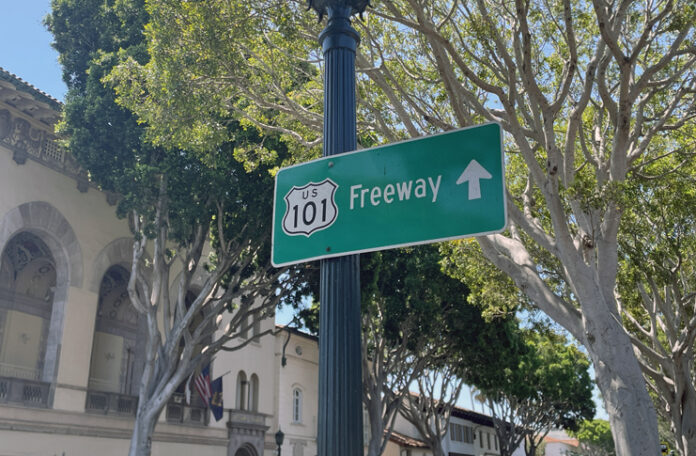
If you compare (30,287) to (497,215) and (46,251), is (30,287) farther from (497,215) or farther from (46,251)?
(497,215)

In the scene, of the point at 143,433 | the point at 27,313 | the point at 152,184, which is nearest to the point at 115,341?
the point at 27,313

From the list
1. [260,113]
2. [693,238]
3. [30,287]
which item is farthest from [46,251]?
[693,238]

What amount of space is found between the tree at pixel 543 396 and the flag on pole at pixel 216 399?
47.4 ft

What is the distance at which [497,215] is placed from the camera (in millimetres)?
2934

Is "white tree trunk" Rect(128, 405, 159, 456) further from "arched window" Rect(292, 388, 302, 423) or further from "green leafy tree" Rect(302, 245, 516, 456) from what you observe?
"arched window" Rect(292, 388, 302, 423)

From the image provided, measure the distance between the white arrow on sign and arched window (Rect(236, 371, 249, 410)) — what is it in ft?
89.5

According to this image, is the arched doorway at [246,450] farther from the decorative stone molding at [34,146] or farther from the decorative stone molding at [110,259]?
the decorative stone molding at [34,146]

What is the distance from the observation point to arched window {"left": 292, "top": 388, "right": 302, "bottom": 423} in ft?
106

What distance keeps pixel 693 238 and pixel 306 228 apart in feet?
48.9

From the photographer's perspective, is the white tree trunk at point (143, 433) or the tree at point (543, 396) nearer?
the white tree trunk at point (143, 433)

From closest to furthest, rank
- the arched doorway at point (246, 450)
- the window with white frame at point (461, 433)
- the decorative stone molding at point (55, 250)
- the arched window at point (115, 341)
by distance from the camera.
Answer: the decorative stone molding at point (55, 250), the arched window at point (115, 341), the arched doorway at point (246, 450), the window with white frame at point (461, 433)

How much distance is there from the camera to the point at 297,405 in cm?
3269

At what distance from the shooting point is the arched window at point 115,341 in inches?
924

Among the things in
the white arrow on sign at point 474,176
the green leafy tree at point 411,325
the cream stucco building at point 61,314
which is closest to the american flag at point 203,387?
the cream stucco building at point 61,314
